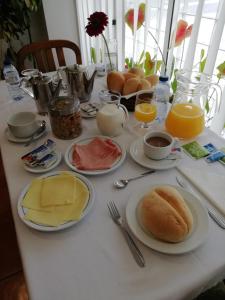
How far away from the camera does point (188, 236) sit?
471 mm

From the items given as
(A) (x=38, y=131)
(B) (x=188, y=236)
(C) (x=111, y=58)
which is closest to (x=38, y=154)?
(A) (x=38, y=131)

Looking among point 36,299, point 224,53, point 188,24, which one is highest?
point 188,24

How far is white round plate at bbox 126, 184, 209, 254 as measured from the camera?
17.9 inches

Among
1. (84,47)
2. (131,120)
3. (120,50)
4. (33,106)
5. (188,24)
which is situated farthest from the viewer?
(84,47)

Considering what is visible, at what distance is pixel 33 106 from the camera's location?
1.02 m

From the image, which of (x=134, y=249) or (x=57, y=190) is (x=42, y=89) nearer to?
(x=57, y=190)

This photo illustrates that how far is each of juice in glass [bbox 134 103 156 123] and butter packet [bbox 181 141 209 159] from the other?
0.55 ft

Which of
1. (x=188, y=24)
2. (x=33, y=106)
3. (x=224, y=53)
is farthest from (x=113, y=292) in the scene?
(x=188, y=24)

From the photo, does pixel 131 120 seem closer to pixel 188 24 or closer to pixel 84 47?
pixel 188 24

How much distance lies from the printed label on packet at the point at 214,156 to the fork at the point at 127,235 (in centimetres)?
34

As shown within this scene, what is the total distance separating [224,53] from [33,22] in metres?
2.17

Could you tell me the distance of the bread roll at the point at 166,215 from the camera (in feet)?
1.48

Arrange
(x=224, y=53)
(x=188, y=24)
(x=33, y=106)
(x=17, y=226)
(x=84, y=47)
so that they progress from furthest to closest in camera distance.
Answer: (x=84, y=47), (x=188, y=24), (x=224, y=53), (x=33, y=106), (x=17, y=226)

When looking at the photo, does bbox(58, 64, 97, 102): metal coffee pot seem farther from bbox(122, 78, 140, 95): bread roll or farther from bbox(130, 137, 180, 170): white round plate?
bbox(130, 137, 180, 170): white round plate
